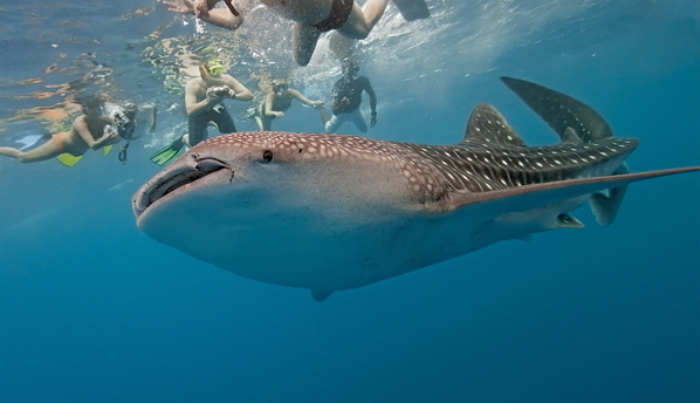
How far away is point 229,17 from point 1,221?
41250mm

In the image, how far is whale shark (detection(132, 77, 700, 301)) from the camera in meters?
1.98

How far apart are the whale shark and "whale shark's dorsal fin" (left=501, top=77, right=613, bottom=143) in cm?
211

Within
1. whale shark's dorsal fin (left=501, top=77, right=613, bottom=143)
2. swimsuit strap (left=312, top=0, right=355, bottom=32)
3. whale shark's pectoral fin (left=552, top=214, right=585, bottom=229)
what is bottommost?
whale shark's pectoral fin (left=552, top=214, right=585, bottom=229)

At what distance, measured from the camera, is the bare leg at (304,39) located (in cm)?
880

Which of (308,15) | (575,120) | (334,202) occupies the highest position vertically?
(308,15)

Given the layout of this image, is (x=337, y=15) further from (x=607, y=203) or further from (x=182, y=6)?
(x=607, y=203)

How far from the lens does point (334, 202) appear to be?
225 cm

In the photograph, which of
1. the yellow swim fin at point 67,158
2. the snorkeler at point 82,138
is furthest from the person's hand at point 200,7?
the yellow swim fin at point 67,158

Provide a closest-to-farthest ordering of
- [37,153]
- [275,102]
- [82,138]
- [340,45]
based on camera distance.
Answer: [82,138] → [37,153] → [275,102] → [340,45]

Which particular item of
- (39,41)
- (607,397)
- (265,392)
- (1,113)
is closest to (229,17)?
(39,41)

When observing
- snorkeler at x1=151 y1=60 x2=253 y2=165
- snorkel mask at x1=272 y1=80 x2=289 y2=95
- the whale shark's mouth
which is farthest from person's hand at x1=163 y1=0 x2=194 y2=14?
snorkel mask at x1=272 y1=80 x2=289 y2=95

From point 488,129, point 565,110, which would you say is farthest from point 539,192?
point 565,110

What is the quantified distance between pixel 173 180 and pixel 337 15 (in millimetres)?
7481

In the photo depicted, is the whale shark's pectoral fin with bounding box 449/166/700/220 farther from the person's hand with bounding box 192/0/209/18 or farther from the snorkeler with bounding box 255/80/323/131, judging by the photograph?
the snorkeler with bounding box 255/80/323/131
